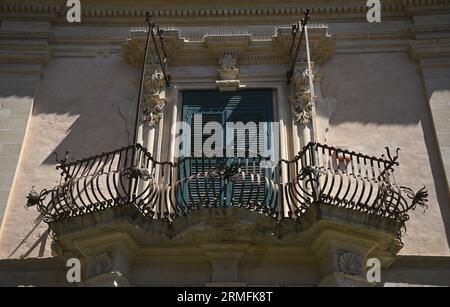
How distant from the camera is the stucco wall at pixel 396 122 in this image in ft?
27.7

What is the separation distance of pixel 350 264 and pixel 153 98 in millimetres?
4029

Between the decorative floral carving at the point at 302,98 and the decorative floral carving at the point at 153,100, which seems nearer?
the decorative floral carving at the point at 302,98

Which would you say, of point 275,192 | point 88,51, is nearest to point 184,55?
point 88,51

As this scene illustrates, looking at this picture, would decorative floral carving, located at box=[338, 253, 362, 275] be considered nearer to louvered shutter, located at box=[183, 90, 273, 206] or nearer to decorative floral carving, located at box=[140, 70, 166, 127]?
louvered shutter, located at box=[183, 90, 273, 206]

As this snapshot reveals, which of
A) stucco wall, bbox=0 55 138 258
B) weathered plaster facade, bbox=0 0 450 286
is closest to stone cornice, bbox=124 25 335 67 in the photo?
weathered plaster facade, bbox=0 0 450 286

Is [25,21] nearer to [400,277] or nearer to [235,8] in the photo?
[235,8]

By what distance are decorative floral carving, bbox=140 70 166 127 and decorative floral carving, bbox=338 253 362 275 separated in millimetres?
3591

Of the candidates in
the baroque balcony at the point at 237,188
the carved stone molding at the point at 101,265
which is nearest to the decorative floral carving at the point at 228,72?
the baroque balcony at the point at 237,188

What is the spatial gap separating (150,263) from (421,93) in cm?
495

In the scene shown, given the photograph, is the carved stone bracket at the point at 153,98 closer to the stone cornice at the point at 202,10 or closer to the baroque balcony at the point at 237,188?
the baroque balcony at the point at 237,188

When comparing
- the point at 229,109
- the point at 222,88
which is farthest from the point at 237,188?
the point at 222,88

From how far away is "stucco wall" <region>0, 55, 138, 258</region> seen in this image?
28.1ft

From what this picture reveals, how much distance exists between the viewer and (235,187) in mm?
8281

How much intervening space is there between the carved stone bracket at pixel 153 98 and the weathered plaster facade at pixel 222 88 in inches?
2.2
